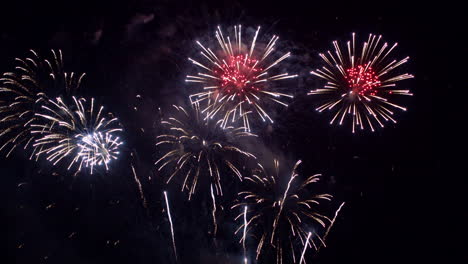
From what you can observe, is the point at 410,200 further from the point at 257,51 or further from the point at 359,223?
the point at 257,51

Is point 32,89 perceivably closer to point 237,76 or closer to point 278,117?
point 237,76

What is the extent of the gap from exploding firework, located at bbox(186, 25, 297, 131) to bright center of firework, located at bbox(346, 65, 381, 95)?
84.6 inches

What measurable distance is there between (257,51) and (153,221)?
7.75 meters

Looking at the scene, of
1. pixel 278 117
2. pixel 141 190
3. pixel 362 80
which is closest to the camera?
pixel 362 80

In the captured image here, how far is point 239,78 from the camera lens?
30.0 feet

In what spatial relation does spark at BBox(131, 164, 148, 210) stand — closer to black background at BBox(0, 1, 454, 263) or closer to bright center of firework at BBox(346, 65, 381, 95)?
black background at BBox(0, 1, 454, 263)

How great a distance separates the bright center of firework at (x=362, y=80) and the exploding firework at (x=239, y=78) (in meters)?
2.15

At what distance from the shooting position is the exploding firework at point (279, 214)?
930 centimetres

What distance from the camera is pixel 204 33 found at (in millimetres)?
10797

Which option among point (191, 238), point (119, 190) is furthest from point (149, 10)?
point (191, 238)

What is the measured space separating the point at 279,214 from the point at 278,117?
11.2 ft

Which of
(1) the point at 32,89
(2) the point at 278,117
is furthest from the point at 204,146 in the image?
(1) the point at 32,89

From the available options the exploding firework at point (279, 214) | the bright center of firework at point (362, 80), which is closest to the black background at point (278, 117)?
the exploding firework at point (279, 214)

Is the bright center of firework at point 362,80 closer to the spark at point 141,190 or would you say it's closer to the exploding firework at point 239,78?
the exploding firework at point 239,78
